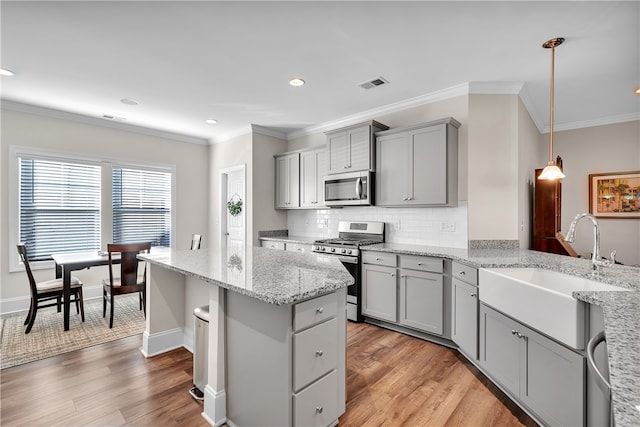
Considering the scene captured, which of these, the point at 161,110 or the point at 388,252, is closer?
the point at 388,252

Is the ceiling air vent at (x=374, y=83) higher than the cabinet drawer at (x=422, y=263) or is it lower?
higher

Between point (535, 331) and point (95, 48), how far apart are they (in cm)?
408

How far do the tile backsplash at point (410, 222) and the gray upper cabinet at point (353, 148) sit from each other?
67cm

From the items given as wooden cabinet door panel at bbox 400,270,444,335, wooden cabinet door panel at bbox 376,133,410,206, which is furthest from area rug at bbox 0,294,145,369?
wooden cabinet door panel at bbox 376,133,410,206

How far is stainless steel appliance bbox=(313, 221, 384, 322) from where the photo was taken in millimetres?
3691

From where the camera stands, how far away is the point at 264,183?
530 centimetres

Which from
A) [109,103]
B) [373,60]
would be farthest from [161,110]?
[373,60]

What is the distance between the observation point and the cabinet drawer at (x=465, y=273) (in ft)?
8.61

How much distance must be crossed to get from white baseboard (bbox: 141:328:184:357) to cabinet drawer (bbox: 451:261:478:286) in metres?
2.69

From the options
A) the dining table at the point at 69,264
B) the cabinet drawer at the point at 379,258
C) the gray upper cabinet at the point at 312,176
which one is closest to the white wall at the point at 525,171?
the cabinet drawer at the point at 379,258

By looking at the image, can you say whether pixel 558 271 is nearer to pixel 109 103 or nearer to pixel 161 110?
pixel 161 110

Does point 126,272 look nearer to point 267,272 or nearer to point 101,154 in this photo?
point 101,154

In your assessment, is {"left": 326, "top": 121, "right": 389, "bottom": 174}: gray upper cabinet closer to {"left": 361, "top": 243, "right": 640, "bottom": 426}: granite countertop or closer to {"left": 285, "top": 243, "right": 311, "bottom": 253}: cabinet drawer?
{"left": 285, "top": 243, "right": 311, "bottom": 253}: cabinet drawer

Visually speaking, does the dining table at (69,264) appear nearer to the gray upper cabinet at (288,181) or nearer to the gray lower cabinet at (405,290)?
the gray upper cabinet at (288,181)
